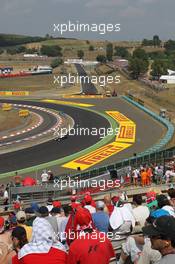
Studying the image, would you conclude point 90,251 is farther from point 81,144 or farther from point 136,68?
point 136,68

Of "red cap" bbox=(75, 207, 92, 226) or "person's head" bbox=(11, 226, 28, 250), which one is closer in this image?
"person's head" bbox=(11, 226, 28, 250)

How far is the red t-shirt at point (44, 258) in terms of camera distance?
4176 mm

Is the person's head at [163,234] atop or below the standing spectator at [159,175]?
atop

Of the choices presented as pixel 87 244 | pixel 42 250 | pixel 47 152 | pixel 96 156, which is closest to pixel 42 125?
pixel 47 152

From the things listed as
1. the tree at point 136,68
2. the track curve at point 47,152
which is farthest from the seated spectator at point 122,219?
the tree at point 136,68

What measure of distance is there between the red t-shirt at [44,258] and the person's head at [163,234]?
906mm

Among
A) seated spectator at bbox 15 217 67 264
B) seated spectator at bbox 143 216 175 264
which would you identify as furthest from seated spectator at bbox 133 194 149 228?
seated spectator at bbox 143 216 175 264

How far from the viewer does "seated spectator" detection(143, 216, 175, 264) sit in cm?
386

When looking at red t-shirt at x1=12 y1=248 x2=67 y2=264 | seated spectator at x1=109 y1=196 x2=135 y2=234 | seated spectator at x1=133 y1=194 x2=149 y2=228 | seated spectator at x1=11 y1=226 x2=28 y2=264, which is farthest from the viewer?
seated spectator at x1=133 y1=194 x2=149 y2=228

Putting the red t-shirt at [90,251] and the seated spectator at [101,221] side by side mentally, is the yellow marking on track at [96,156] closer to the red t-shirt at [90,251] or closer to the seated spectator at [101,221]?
the seated spectator at [101,221]

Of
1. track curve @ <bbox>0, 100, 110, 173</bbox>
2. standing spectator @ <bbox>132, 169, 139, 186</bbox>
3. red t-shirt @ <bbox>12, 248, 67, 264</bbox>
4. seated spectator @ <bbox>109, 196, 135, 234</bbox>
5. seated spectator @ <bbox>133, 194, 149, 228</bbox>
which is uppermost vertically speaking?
red t-shirt @ <bbox>12, 248, 67, 264</bbox>

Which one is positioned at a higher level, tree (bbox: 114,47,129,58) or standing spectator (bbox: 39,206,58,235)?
standing spectator (bbox: 39,206,58,235)

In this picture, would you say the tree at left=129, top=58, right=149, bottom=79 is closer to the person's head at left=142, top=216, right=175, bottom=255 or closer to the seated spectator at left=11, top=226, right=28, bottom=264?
the seated spectator at left=11, top=226, right=28, bottom=264

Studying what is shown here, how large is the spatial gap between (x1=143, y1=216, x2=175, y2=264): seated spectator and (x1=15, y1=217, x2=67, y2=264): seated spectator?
904 millimetres
